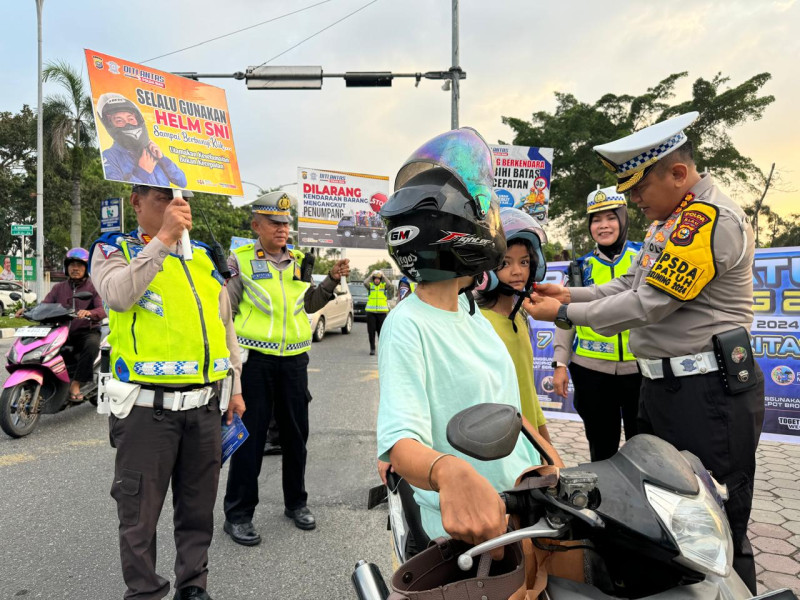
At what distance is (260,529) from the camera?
3.50 m

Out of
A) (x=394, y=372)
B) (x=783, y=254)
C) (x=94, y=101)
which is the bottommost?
(x=394, y=372)

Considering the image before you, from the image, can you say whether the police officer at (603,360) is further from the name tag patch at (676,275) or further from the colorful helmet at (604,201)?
the name tag patch at (676,275)

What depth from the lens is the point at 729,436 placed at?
2104 millimetres

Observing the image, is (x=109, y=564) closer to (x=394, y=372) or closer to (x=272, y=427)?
(x=272, y=427)

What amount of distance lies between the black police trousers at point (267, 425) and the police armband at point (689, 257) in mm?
2354

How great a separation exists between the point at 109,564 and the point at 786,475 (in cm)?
520

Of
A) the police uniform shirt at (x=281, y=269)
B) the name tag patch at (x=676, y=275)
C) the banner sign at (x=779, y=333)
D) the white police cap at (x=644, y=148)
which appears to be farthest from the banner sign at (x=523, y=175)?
the name tag patch at (x=676, y=275)

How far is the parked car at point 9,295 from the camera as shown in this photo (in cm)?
2183

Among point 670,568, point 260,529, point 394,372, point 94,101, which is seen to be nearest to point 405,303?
point 394,372

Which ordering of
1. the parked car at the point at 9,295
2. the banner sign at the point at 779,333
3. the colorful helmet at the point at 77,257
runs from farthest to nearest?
1. the parked car at the point at 9,295
2. the colorful helmet at the point at 77,257
3. the banner sign at the point at 779,333

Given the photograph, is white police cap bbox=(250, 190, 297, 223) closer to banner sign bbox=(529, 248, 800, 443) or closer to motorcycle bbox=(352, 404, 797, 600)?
motorcycle bbox=(352, 404, 797, 600)

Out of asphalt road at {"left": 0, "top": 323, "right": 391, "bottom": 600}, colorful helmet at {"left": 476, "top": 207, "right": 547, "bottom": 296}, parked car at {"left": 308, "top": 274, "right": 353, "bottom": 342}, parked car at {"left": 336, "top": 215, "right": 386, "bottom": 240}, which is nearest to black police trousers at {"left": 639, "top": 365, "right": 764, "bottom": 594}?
colorful helmet at {"left": 476, "top": 207, "right": 547, "bottom": 296}

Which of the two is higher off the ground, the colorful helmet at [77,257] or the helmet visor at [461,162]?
the colorful helmet at [77,257]

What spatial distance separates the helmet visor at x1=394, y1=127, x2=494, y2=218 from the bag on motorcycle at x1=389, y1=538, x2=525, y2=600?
2.57ft
